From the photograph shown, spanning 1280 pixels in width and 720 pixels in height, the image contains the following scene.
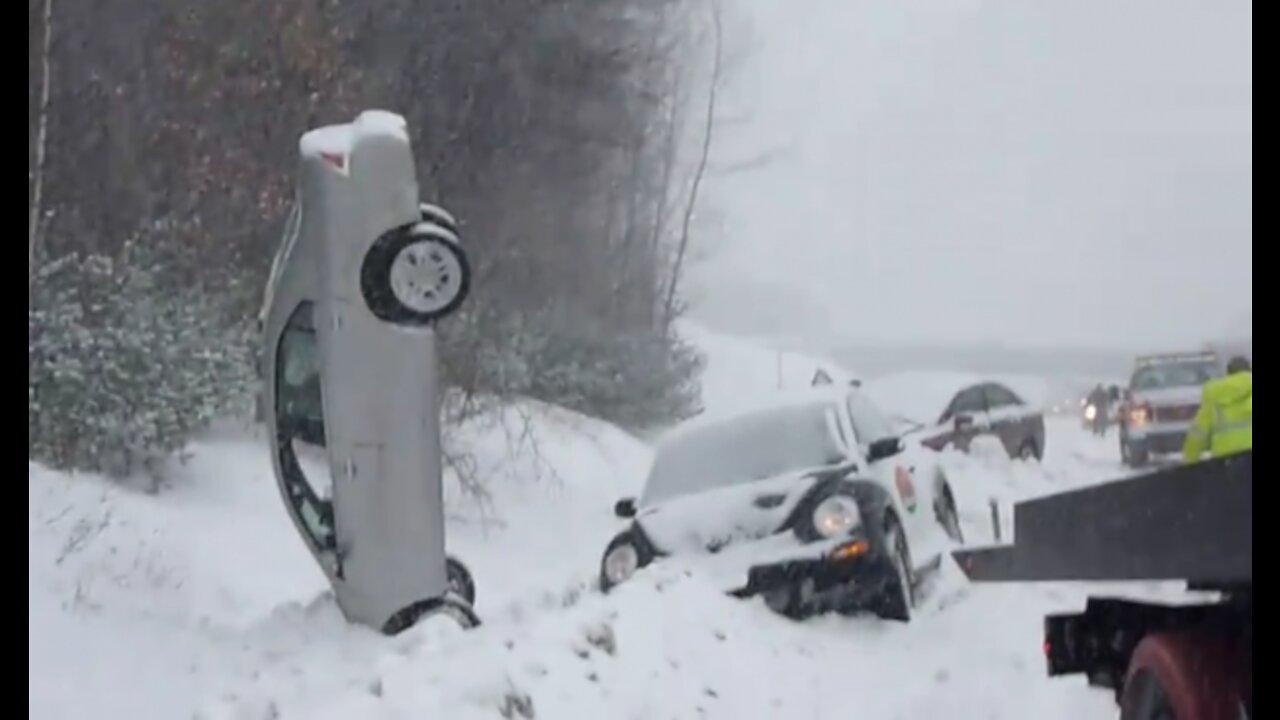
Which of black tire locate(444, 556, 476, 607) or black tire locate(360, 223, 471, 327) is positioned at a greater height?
black tire locate(360, 223, 471, 327)

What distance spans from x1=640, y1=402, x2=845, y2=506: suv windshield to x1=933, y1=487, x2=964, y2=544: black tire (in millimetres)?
1452

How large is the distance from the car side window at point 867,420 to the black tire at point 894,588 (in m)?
1.34

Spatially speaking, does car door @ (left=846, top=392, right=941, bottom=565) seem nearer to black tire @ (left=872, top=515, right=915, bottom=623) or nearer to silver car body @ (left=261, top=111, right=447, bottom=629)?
black tire @ (left=872, top=515, right=915, bottom=623)

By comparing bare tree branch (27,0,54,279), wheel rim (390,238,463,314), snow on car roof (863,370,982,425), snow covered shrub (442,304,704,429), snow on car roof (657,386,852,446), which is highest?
bare tree branch (27,0,54,279)

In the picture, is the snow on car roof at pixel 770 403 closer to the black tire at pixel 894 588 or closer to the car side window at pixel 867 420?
the car side window at pixel 867 420

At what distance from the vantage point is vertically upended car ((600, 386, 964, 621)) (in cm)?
1098

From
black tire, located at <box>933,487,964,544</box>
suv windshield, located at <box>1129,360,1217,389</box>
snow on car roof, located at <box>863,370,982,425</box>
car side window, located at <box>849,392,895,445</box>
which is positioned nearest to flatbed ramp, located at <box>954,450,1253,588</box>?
car side window, located at <box>849,392,895,445</box>

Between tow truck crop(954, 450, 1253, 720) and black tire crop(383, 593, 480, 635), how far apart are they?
3.85m

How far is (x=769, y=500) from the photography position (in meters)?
11.3

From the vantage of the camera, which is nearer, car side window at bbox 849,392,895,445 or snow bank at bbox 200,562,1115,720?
snow bank at bbox 200,562,1115,720

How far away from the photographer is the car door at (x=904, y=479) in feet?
39.0

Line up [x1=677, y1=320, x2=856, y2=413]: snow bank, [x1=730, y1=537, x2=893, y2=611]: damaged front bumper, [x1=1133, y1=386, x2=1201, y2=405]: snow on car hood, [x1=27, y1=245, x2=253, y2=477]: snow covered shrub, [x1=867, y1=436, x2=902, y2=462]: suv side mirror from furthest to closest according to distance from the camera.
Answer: [x1=677, y1=320, x2=856, y2=413]: snow bank
[x1=1133, y1=386, x2=1201, y2=405]: snow on car hood
[x1=27, y1=245, x2=253, y2=477]: snow covered shrub
[x1=867, y1=436, x2=902, y2=462]: suv side mirror
[x1=730, y1=537, x2=893, y2=611]: damaged front bumper

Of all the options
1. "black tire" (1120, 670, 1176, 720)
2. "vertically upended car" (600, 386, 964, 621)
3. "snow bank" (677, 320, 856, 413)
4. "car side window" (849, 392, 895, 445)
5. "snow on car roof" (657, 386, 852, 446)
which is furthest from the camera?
"snow bank" (677, 320, 856, 413)

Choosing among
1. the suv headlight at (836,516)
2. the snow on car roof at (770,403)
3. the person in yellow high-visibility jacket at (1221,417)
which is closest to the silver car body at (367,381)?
the suv headlight at (836,516)
